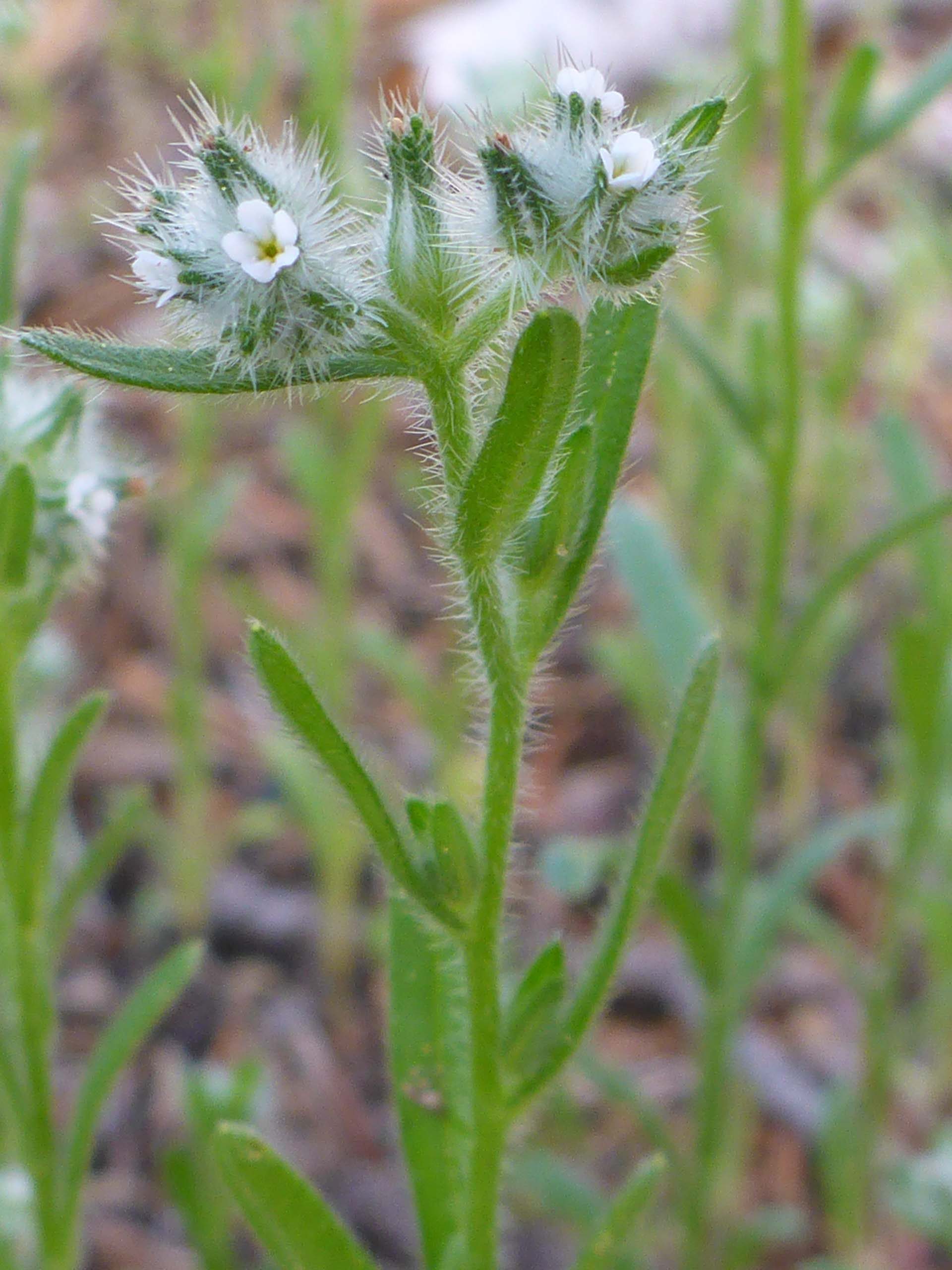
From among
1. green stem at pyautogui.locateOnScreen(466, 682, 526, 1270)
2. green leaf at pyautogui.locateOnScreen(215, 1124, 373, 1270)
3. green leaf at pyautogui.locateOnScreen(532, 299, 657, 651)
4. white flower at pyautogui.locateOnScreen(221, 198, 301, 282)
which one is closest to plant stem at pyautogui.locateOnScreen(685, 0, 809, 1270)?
green leaf at pyautogui.locateOnScreen(532, 299, 657, 651)

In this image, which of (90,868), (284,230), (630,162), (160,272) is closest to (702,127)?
(630,162)

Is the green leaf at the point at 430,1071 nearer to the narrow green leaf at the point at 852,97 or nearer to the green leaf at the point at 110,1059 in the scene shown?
the green leaf at the point at 110,1059

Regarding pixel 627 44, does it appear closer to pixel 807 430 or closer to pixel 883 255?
pixel 883 255

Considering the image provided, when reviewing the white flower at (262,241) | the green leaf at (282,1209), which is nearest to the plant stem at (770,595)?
the green leaf at (282,1209)

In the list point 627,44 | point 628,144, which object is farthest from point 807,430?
point 628,144

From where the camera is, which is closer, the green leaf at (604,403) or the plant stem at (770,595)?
the green leaf at (604,403)

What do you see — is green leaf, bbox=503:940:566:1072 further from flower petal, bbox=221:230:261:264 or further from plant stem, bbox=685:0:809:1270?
plant stem, bbox=685:0:809:1270

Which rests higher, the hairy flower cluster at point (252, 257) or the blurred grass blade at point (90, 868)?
the hairy flower cluster at point (252, 257)
